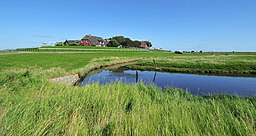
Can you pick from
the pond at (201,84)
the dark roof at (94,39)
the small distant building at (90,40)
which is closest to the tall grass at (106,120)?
the pond at (201,84)

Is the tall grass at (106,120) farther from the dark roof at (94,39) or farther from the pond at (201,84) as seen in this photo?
the dark roof at (94,39)

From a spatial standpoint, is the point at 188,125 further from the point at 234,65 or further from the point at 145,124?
the point at 234,65

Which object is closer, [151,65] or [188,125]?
[188,125]

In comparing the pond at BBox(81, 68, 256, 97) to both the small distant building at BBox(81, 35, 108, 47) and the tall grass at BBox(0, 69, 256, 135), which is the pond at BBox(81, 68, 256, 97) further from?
the small distant building at BBox(81, 35, 108, 47)

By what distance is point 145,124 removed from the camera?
3.02 m

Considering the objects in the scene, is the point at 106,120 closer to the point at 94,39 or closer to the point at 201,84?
the point at 201,84

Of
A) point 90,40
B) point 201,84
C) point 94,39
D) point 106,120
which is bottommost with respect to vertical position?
point 201,84

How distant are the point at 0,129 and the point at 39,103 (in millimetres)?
1278

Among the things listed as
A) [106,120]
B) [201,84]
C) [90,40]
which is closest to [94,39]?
[90,40]

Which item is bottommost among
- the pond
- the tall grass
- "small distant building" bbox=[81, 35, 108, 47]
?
the pond

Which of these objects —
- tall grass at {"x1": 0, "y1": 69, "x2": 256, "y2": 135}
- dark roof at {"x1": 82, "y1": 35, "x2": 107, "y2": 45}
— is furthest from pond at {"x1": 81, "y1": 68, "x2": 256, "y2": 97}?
dark roof at {"x1": 82, "y1": 35, "x2": 107, "y2": 45}

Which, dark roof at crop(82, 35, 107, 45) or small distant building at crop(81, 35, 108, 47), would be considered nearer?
small distant building at crop(81, 35, 108, 47)

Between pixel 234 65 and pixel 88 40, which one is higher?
pixel 88 40

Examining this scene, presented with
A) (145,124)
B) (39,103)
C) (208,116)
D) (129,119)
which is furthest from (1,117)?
(208,116)
